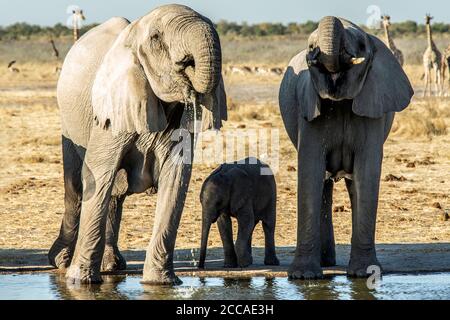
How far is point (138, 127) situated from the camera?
31.6ft

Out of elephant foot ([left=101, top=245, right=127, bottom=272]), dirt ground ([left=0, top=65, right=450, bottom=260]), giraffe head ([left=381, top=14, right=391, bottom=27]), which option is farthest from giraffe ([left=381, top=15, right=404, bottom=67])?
elephant foot ([left=101, top=245, right=127, bottom=272])

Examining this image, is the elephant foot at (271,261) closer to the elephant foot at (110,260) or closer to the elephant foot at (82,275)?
the elephant foot at (110,260)

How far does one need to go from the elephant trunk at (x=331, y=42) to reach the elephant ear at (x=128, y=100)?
1.17 m

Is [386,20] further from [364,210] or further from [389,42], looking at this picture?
[364,210]

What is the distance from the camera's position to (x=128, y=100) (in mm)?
9719

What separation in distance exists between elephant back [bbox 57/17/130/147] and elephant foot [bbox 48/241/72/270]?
2.84ft

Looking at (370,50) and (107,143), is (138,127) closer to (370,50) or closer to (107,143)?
(107,143)

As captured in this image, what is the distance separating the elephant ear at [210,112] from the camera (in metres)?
9.41

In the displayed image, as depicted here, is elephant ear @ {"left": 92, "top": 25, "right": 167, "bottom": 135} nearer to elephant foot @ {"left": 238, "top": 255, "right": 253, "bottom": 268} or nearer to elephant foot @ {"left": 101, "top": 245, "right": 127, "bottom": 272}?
elephant foot @ {"left": 101, "top": 245, "right": 127, "bottom": 272}

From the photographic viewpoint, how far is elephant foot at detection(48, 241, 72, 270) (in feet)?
35.9

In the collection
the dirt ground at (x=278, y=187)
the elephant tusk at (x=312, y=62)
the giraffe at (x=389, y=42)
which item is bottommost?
the dirt ground at (x=278, y=187)

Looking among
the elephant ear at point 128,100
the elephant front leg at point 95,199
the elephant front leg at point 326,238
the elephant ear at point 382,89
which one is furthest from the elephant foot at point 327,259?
the elephant ear at point 128,100

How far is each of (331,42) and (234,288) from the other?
182 cm

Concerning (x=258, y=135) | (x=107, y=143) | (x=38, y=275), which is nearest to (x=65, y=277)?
(x=38, y=275)
